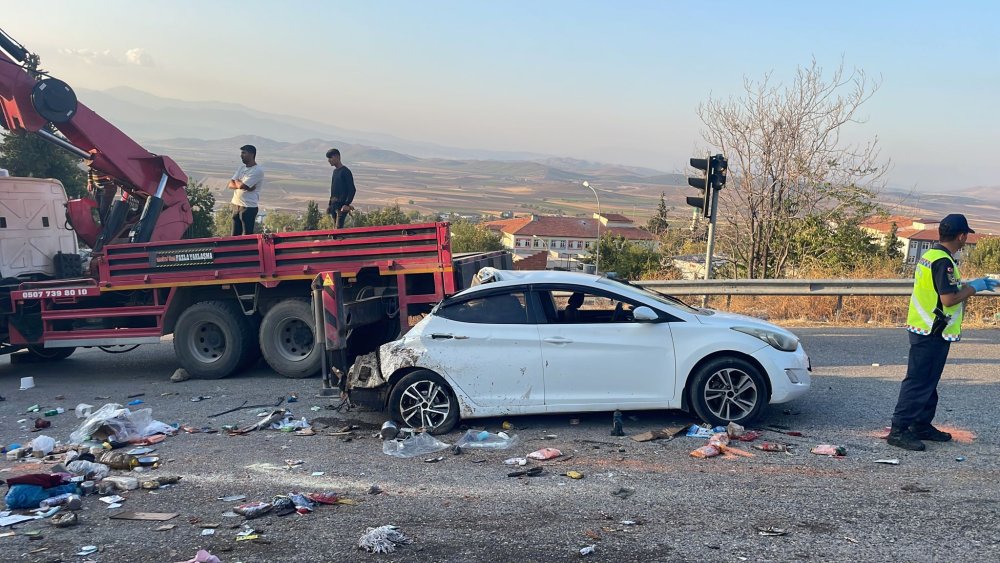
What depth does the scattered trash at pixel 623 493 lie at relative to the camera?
5.03 m

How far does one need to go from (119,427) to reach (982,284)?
747cm

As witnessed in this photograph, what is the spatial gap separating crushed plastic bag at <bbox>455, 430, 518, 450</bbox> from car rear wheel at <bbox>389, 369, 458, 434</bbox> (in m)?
0.35

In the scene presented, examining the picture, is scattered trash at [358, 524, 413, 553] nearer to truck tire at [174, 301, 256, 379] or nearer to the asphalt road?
the asphalt road

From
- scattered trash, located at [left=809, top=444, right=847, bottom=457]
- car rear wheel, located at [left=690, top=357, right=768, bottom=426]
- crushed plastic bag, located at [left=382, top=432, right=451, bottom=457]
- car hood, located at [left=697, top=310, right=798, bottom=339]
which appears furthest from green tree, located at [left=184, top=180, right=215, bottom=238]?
scattered trash, located at [left=809, top=444, right=847, bottom=457]

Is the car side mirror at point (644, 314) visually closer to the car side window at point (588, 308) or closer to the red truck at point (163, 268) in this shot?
the car side window at point (588, 308)

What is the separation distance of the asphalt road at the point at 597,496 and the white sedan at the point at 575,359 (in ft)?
1.05

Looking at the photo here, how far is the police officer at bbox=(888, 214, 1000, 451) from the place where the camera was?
18.6 feet

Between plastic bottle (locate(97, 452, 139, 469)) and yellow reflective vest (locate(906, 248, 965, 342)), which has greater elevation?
yellow reflective vest (locate(906, 248, 965, 342))

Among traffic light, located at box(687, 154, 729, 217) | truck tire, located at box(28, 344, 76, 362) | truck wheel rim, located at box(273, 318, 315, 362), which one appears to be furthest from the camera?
traffic light, located at box(687, 154, 729, 217)

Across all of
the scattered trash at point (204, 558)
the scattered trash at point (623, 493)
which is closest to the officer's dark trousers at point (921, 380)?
the scattered trash at point (623, 493)

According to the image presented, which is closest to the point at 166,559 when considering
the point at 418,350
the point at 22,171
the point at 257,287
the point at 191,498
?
the point at 191,498

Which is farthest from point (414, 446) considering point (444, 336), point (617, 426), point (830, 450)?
point (830, 450)

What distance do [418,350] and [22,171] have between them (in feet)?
101

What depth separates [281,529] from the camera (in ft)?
15.4
